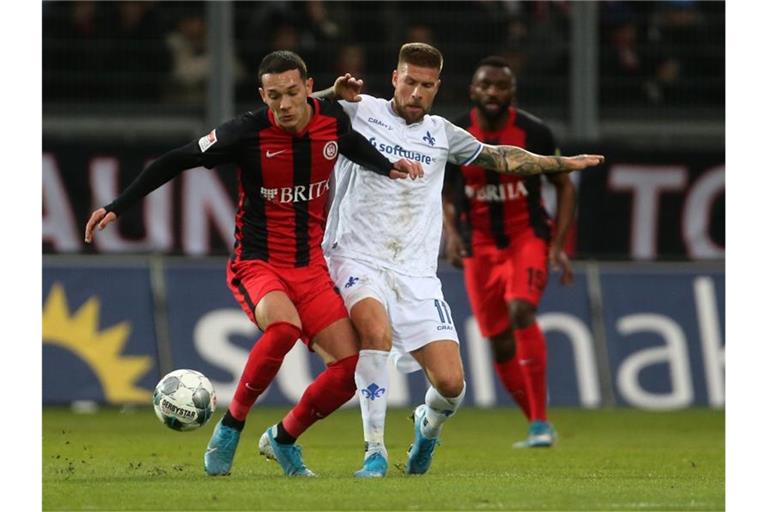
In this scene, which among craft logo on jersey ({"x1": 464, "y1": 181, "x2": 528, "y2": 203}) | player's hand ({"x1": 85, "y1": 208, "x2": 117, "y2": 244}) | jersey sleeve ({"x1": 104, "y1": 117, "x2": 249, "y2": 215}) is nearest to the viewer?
player's hand ({"x1": 85, "y1": 208, "x2": 117, "y2": 244})

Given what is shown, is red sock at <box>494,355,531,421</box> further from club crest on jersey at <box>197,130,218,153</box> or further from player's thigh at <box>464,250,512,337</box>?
club crest on jersey at <box>197,130,218,153</box>

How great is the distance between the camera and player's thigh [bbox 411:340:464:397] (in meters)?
8.40

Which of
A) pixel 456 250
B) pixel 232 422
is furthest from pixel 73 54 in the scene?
pixel 232 422

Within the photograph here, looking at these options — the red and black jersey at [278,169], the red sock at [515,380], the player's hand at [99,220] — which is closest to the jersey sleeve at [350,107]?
the red and black jersey at [278,169]

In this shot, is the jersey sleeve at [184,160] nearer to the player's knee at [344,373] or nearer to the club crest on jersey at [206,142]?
the club crest on jersey at [206,142]

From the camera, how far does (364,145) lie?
844 centimetres

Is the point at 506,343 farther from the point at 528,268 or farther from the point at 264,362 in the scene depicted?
the point at 264,362

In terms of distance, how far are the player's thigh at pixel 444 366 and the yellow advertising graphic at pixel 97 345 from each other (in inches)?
236

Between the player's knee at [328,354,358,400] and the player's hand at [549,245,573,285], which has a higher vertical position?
the player's hand at [549,245,573,285]

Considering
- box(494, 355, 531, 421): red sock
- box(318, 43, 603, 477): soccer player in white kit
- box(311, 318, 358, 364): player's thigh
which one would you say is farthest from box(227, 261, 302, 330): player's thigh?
box(494, 355, 531, 421): red sock

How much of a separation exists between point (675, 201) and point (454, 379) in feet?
25.3

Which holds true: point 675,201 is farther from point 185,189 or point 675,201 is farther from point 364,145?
point 364,145
